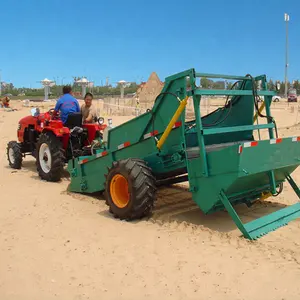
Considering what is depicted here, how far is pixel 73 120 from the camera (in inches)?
317

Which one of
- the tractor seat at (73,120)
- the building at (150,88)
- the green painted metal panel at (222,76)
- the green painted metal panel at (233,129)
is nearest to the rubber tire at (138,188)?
the green painted metal panel at (233,129)

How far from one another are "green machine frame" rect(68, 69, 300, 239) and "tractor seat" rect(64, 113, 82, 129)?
193 cm

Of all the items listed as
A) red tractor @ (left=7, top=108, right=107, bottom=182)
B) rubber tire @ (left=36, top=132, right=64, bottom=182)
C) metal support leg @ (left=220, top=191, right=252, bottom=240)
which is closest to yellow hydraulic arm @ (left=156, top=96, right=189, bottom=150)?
metal support leg @ (left=220, top=191, right=252, bottom=240)

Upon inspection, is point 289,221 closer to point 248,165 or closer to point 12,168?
point 248,165

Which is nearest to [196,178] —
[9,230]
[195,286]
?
[195,286]

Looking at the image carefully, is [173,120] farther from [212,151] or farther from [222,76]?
[222,76]

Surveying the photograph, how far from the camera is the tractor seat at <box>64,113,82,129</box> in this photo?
8016mm

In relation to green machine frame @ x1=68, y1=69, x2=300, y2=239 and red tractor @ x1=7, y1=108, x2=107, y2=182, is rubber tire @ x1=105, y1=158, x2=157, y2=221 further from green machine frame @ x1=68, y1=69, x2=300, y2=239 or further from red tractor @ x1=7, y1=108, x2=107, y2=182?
red tractor @ x1=7, y1=108, x2=107, y2=182

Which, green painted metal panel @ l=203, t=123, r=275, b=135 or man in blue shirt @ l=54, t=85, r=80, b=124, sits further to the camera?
man in blue shirt @ l=54, t=85, r=80, b=124

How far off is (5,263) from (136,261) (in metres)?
1.32

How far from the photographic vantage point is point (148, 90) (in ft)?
139

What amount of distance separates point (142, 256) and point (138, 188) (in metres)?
1.13

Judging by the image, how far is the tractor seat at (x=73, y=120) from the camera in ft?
26.3

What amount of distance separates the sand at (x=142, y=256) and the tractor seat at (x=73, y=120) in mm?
2430
